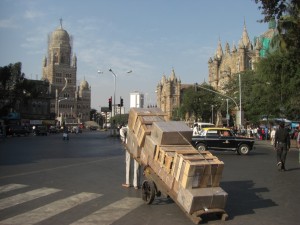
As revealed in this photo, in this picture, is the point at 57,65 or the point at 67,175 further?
the point at 57,65

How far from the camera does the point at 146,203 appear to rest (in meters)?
8.77

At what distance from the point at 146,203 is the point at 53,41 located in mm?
161325

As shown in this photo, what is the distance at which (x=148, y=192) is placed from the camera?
880 centimetres

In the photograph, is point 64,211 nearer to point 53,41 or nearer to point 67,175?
point 67,175

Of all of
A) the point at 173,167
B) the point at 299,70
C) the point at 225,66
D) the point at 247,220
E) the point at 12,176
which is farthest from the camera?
the point at 225,66

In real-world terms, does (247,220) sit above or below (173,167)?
below

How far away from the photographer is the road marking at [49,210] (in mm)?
7184

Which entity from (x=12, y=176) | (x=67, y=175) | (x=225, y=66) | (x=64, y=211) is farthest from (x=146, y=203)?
(x=225, y=66)

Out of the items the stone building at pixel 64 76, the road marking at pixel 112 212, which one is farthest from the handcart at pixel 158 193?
the stone building at pixel 64 76

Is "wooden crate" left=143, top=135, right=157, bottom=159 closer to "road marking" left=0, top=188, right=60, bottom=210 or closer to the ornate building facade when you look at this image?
"road marking" left=0, top=188, right=60, bottom=210

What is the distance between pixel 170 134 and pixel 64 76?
169778 millimetres

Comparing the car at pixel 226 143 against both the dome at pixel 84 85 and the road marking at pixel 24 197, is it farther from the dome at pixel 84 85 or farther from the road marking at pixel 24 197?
the dome at pixel 84 85

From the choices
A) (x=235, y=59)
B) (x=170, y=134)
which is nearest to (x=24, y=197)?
(x=170, y=134)

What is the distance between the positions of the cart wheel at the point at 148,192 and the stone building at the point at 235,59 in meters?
83.5
